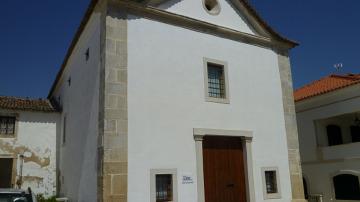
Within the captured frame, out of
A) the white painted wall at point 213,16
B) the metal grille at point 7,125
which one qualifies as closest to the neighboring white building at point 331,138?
the white painted wall at point 213,16

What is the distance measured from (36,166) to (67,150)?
7.18 feet

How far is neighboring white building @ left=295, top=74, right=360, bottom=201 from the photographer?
562 inches

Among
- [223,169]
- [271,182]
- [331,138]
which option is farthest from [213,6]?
[331,138]

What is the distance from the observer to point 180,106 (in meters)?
9.05

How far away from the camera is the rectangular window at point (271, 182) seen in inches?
400

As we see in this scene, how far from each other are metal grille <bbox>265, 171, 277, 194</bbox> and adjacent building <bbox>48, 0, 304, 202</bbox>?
0.03 metres

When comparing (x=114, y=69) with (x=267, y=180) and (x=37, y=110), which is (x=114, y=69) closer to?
(x=267, y=180)

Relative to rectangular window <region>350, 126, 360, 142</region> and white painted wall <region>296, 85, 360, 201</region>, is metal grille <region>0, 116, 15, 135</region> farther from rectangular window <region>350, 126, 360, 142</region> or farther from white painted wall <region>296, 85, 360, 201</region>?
rectangular window <region>350, 126, 360, 142</region>

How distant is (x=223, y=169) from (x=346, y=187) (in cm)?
773

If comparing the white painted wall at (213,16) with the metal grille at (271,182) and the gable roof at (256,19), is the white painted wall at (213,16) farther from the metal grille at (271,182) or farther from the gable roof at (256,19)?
the metal grille at (271,182)

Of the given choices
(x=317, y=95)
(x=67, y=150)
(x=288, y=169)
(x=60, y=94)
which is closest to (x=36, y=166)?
(x=67, y=150)

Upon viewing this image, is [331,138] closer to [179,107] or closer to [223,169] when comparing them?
[223,169]

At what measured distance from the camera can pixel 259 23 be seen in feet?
37.7

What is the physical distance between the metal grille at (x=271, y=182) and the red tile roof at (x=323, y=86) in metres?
6.22
